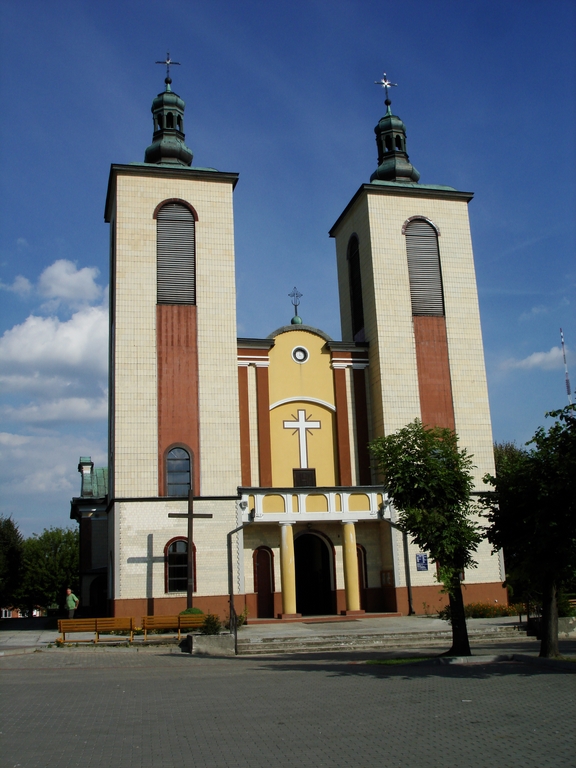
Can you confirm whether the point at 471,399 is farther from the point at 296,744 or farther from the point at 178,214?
the point at 296,744

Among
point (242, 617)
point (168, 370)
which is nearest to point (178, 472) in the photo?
point (168, 370)

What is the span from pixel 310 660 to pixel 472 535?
15.7ft

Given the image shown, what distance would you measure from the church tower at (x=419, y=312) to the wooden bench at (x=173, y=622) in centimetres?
844

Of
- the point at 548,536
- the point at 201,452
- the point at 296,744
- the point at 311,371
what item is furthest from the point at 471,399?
the point at 296,744

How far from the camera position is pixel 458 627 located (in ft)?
55.1

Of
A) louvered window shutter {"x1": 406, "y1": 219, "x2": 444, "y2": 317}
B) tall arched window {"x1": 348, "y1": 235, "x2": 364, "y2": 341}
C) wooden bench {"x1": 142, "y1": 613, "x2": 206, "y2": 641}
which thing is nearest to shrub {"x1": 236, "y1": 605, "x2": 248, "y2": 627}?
wooden bench {"x1": 142, "y1": 613, "x2": 206, "y2": 641}

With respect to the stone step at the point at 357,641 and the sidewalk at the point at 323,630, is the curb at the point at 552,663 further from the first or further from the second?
the sidewalk at the point at 323,630

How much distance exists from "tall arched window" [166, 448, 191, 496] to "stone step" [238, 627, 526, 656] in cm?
690

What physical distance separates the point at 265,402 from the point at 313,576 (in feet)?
23.5

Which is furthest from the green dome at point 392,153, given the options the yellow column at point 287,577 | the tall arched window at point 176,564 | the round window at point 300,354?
the tall arched window at point 176,564

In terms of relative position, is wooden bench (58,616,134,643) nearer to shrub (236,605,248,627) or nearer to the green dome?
shrub (236,605,248,627)

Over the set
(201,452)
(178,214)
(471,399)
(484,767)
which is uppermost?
(178,214)

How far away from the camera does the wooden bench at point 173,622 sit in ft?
70.9

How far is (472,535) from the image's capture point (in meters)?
16.9
